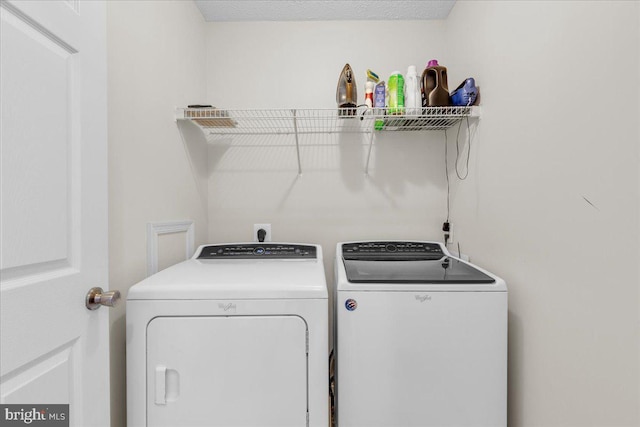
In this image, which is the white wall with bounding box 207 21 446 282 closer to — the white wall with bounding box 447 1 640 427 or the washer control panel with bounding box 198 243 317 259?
the washer control panel with bounding box 198 243 317 259

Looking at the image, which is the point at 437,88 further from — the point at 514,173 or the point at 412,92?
the point at 514,173

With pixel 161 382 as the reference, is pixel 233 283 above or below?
above

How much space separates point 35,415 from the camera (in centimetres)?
74

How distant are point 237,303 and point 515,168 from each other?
126 cm

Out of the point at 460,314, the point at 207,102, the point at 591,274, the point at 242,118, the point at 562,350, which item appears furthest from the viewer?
the point at 207,102

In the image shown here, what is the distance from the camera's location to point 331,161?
2.04m

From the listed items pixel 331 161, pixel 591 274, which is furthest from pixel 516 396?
pixel 331 161

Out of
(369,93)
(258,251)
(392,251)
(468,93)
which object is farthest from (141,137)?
(468,93)

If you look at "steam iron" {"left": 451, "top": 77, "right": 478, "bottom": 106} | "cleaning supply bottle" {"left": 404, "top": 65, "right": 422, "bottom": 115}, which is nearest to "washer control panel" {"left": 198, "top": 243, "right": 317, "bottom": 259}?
"cleaning supply bottle" {"left": 404, "top": 65, "right": 422, "bottom": 115}

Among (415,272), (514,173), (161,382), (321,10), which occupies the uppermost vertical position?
(321,10)

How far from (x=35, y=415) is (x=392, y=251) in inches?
64.4

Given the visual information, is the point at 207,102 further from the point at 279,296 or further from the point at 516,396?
the point at 516,396

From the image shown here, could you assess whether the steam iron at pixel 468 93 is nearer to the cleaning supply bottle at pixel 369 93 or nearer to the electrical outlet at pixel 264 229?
the cleaning supply bottle at pixel 369 93

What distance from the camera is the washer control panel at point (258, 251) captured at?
1.77 meters
